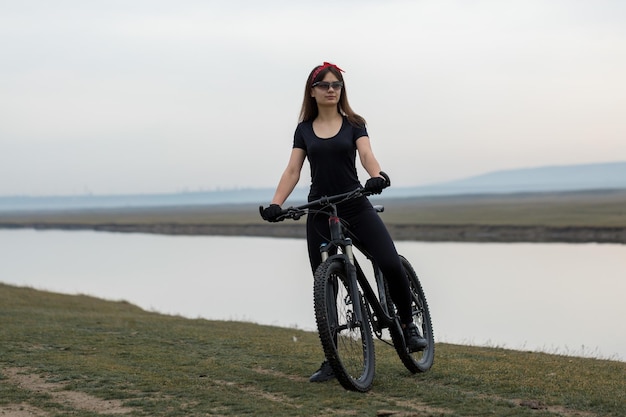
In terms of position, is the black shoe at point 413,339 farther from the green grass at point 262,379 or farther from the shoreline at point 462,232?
the shoreline at point 462,232

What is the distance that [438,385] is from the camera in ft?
23.6

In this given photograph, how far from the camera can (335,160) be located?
23.2 ft

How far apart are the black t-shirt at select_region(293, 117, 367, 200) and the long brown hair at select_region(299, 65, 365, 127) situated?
9 centimetres

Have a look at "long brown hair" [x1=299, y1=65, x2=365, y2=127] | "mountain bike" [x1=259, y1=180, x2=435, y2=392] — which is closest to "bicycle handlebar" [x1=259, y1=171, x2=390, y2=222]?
"mountain bike" [x1=259, y1=180, x2=435, y2=392]

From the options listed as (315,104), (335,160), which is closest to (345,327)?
(335,160)

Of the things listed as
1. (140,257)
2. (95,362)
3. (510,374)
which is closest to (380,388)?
(510,374)

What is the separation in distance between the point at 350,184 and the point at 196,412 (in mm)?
2204

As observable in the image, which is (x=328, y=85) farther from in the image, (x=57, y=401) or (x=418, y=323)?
(x=57, y=401)

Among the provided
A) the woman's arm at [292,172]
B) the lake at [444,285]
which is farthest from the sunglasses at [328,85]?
the lake at [444,285]

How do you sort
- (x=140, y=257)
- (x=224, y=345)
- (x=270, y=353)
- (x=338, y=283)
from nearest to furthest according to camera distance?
(x=338, y=283) < (x=270, y=353) < (x=224, y=345) < (x=140, y=257)

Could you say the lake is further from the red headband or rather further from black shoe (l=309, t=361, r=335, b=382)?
the red headband

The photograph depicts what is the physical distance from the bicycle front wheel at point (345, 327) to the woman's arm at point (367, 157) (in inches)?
31.9

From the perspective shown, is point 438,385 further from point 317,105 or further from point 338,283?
point 317,105

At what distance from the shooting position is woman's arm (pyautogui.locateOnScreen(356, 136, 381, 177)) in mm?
7094
